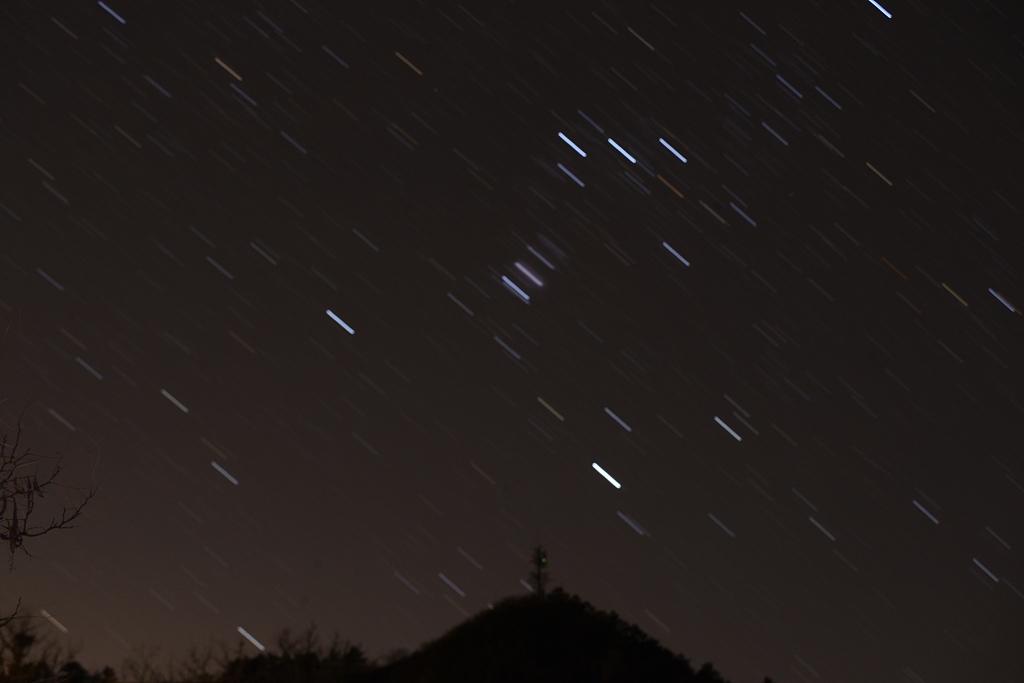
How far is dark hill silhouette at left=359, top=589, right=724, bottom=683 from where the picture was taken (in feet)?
82.9

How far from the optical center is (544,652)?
2694 cm

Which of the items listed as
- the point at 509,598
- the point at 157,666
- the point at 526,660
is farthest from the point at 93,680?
the point at 526,660

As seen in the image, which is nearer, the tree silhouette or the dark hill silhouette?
the dark hill silhouette

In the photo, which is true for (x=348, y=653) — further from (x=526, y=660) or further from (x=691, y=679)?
(x=691, y=679)

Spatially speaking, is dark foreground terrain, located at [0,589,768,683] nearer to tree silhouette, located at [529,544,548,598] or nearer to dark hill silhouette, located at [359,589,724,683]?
dark hill silhouette, located at [359,589,724,683]

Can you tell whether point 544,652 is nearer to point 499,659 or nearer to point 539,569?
point 499,659

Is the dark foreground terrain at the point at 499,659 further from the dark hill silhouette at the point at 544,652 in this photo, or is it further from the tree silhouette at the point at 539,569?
the tree silhouette at the point at 539,569

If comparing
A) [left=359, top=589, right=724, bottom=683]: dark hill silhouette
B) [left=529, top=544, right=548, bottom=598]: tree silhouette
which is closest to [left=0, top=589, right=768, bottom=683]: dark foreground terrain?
[left=359, top=589, right=724, bottom=683]: dark hill silhouette

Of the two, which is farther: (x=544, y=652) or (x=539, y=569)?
(x=539, y=569)

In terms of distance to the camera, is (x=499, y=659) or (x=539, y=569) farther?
(x=539, y=569)

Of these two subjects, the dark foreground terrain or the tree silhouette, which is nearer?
the dark foreground terrain

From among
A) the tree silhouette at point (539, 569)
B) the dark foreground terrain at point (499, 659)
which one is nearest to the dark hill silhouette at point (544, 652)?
the dark foreground terrain at point (499, 659)

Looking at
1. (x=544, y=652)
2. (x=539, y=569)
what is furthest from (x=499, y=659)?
(x=539, y=569)

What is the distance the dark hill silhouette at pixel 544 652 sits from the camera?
82.9 ft
